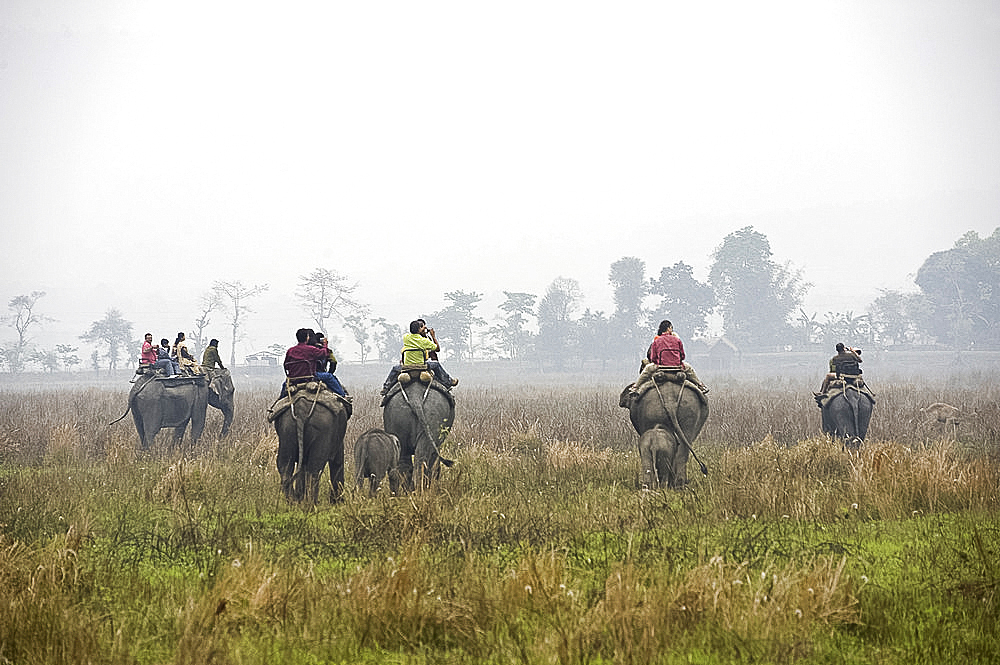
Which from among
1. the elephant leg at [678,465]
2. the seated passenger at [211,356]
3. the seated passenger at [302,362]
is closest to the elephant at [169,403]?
the seated passenger at [211,356]

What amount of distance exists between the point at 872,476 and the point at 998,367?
198ft

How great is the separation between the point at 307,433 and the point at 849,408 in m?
8.87

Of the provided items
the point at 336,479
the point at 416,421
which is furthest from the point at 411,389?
the point at 336,479

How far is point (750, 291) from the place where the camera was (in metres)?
75.4

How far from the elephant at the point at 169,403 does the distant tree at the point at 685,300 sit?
6319cm

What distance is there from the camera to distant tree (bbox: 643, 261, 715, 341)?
75.4 m

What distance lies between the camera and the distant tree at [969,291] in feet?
230

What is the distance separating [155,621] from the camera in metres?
5.31

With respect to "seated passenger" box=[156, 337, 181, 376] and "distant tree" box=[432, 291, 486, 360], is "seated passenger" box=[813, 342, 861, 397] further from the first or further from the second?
"distant tree" box=[432, 291, 486, 360]

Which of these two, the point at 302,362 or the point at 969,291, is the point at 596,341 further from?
the point at 302,362

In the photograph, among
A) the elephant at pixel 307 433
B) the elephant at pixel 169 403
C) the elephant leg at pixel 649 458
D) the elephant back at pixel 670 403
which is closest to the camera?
the elephant at pixel 307 433

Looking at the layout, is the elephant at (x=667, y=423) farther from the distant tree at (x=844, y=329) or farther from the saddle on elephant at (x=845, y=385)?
the distant tree at (x=844, y=329)

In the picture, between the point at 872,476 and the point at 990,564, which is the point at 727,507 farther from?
the point at 990,564

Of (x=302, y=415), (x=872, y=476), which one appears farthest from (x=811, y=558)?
(x=302, y=415)
